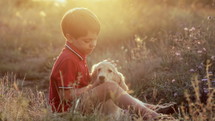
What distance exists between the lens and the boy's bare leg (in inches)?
142

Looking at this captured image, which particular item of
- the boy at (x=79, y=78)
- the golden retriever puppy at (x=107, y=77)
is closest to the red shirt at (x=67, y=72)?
the boy at (x=79, y=78)

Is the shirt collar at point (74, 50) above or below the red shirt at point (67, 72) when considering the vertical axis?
above

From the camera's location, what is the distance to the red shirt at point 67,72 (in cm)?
380

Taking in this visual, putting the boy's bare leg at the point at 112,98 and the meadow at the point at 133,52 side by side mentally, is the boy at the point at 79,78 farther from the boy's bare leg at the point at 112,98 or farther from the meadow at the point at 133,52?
the meadow at the point at 133,52

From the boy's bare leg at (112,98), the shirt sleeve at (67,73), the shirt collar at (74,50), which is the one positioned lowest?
the boy's bare leg at (112,98)

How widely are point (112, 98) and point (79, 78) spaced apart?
0.36 meters

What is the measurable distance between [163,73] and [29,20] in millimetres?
8292

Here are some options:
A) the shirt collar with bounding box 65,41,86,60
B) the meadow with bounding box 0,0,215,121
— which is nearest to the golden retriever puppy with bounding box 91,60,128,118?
the shirt collar with bounding box 65,41,86,60

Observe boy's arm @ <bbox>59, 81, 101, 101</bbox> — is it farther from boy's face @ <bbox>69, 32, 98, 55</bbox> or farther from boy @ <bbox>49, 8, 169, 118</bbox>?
boy's face @ <bbox>69, 32, 98, 55</bbox>

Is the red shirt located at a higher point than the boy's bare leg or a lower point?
higher

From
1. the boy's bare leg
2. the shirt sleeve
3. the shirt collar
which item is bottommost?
the boy's bare leg

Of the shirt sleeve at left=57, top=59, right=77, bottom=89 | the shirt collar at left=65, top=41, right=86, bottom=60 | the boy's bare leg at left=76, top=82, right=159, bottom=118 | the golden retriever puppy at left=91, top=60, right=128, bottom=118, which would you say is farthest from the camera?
the shirt collar at left=65, top=41, right=86, bottom=60

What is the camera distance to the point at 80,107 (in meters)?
3.58

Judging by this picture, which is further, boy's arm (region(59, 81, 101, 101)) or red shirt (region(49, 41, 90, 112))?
red shirt (region(49, 41, 90, 112))
